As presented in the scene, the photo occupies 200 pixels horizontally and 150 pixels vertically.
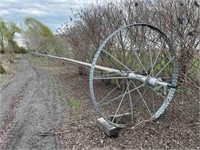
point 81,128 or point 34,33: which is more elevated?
point 34,33

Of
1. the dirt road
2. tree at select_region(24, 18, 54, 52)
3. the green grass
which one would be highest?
tree at select_region(24, 18, 54, 52)

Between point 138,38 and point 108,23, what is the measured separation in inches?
43.6

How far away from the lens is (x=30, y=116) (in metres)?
4.80

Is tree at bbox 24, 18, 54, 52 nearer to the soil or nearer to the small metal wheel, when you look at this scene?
the small metal wheel

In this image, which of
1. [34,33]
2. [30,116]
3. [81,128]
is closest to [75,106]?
[30,116]

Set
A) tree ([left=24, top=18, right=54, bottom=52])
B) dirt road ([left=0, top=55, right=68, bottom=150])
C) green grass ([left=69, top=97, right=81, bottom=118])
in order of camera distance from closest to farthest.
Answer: dirt road ([left=0, top=55, right=68, bottom=150]) → green grass ([left=69, top=97, right=81, bottom=118]) → tree ([left=24, top=18, right=54, bottom=52])

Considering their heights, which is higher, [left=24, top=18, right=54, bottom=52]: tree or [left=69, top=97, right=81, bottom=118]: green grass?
[left=24, top=18, right=54, bottom=52]: tree

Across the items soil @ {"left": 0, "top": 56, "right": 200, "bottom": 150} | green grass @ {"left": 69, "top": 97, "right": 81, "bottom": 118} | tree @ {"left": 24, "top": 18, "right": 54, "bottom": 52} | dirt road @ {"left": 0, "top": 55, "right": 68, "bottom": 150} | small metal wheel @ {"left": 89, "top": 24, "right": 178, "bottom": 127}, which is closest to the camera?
soil @ {"left": 0, "top": 56, "right": 200, "bottom": 150}

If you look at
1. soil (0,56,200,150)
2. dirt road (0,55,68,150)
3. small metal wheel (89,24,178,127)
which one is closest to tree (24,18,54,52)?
dirt road (0,55,68,150)

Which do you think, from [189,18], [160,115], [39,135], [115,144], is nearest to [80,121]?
[39,135]

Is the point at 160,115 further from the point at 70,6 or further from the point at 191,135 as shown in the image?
the point at 70,6

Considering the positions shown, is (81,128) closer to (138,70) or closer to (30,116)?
(30,116)

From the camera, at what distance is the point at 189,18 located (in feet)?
13.8

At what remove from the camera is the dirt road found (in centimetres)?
361
